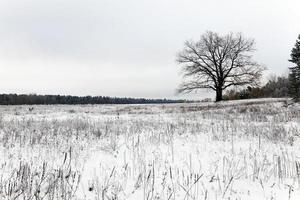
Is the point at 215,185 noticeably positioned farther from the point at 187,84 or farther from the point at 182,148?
the point at 187,84

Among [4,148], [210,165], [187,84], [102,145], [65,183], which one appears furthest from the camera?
[187,84]

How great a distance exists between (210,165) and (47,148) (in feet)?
12.1

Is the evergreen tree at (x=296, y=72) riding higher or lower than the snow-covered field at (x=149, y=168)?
higher

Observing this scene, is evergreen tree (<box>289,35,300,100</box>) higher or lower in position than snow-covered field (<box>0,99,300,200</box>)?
higher

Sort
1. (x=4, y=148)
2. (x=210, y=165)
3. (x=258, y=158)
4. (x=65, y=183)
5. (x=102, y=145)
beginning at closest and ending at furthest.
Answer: (x=65, y=183)
(x=210, y=165)
(x=258, y=158)
(x=4, y=148)
(x=102, y=145)

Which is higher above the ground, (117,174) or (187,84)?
(187,84)

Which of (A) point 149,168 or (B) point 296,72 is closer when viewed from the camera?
(A) point 149,168

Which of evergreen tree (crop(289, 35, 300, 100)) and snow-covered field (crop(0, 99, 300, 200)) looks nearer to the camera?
snow-covered field (crop(0, 99, 300, 200))

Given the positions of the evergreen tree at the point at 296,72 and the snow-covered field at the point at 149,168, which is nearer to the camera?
the snow-covered field at the point at 149,168

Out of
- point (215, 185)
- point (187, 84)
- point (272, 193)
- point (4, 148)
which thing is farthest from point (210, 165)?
point (187, 84)

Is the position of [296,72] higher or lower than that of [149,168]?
higher

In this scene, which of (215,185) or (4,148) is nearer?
(215,185)

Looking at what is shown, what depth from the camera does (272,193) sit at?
454cm

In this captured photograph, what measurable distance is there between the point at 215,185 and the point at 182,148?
254 cm
